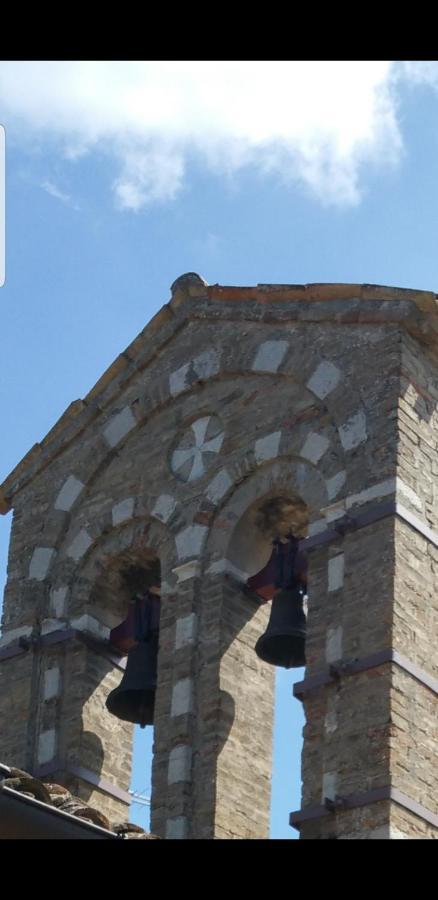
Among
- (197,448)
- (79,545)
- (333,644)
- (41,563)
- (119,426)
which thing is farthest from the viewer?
(119,426)

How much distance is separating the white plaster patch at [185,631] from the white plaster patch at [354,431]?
185 cm

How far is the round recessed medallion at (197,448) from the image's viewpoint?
59.0ft

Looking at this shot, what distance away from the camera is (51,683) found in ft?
59.4

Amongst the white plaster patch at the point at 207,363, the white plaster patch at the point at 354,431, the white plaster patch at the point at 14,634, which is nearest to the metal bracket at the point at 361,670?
the white plaster patch at the point at 354,431

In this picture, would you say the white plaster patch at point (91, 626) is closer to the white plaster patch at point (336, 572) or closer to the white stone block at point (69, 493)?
the white stone block at point (69, 493)

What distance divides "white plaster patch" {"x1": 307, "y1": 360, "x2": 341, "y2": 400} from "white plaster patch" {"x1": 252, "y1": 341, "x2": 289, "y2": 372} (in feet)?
1.66

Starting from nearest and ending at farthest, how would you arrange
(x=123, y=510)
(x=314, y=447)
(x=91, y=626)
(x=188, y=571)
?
1. (x=314, y=447)
2. (x=188, y=571)
3. (x=91, y=626)
4. (x=123, y=510)

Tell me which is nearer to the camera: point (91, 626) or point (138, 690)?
point (138, 690)

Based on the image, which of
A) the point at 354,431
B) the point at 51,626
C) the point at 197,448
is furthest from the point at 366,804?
the point at 51,626

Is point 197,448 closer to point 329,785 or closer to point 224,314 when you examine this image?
point 224,314

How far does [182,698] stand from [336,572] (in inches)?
63.1

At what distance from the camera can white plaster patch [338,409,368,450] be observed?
55.0ft

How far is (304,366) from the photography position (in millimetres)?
17625
